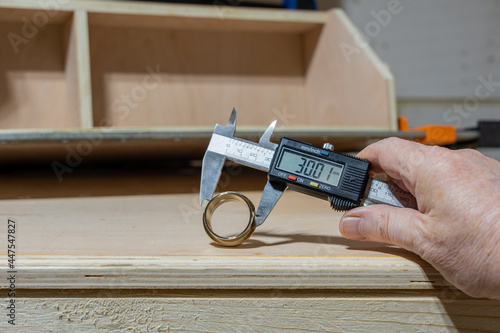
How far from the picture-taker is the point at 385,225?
556mm

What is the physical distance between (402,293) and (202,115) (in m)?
1.12

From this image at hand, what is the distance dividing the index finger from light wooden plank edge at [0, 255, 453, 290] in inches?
4.3

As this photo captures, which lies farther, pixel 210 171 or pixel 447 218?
pixel 210 171

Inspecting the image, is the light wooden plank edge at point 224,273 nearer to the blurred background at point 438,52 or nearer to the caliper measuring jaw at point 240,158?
the caliper measuring jaw at point 240,158

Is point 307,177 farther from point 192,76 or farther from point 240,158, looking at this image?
point 192,76

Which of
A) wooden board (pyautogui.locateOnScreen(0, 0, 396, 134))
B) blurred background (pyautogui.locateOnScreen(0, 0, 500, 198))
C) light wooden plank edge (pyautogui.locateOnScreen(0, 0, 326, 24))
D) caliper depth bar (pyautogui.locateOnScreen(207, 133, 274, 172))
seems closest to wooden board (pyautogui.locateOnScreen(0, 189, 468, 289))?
caliper depth bar (pyautogui.locateOnScreen(207, 133, 274, 172))

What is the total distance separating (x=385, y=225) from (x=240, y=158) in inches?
8.3

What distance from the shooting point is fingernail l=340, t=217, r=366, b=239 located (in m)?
0.58

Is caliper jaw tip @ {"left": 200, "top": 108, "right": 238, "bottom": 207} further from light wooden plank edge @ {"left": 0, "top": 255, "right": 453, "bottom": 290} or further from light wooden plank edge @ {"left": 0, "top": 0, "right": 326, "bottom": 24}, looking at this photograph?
light wooden plank edge @ {"left": 0, "top": 0, "right": 326, "bottom": 24}

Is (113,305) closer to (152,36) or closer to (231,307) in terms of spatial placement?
(231,307)

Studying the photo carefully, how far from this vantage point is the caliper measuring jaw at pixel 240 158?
0.62 metres

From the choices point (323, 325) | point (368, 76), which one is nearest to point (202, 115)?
point (368, 76)

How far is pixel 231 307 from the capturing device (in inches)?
19.8

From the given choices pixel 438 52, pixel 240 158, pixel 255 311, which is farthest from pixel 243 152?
pixel 438 52
